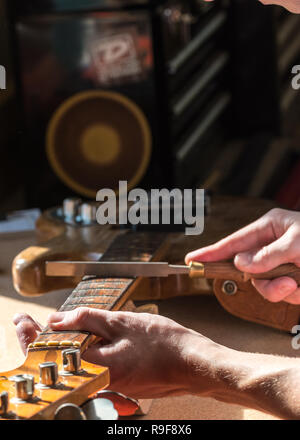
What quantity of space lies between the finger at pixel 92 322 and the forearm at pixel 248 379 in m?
0.11

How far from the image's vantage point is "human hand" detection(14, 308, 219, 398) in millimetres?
983

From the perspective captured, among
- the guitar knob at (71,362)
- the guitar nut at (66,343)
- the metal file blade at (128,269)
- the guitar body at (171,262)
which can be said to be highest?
the guitar knob at (71,362)

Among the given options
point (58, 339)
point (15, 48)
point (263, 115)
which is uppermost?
point (15, 48)

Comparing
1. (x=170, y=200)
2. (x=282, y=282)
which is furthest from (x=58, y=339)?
(x=170, y=200)

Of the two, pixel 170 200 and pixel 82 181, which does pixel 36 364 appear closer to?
pixel 170 200

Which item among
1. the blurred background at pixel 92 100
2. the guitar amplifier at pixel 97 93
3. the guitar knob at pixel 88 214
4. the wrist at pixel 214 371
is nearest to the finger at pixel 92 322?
the wrist at pixel 214 371

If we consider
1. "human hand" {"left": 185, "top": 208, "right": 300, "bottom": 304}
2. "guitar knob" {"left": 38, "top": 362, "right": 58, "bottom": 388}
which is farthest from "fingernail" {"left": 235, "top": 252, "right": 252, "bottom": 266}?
"guitar knob" {"left": 38, "top": 362, "right": 58, "bottom": 388}

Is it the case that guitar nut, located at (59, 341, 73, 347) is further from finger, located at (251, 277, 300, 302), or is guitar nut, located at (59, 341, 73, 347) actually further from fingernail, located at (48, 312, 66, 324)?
finger, located at (251, 277, 300, 302)

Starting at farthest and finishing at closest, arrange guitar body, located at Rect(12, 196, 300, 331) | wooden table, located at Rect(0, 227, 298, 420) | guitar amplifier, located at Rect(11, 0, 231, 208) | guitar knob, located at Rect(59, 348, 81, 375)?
guitar amplifier, located at Rect(11, 0, 231, 208) → guitar body, located at Rect(12, 196, 300, 331) → wooden table, located at Rect(0, 227, 298, 420) → guitar knob, located at Rect(59, 348, 81, 375)

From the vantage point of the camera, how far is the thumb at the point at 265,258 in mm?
1207

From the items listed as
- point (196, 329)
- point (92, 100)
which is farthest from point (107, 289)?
point (92, 100)

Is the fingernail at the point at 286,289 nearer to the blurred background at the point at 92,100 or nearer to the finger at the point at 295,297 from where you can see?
the finger at the point at 295,297

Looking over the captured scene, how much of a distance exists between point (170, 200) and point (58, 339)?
79 cm

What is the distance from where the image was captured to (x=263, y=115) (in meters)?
3.27
